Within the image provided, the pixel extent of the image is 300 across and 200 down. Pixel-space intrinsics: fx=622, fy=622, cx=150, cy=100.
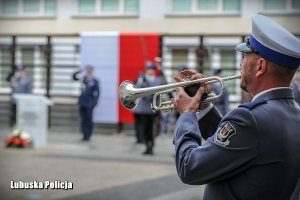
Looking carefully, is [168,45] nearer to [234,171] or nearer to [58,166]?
[58,166]

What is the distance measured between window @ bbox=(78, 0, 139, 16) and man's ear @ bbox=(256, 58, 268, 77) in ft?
68.5

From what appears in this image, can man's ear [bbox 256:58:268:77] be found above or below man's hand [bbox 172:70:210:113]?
above

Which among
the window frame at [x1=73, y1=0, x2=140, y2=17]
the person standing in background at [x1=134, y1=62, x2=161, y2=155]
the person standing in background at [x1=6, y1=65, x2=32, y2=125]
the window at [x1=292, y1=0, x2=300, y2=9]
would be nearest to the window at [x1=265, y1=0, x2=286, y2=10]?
the window at [x1=292, y1=0, x2=300, y2=9]

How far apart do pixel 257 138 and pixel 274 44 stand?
16.0 inches

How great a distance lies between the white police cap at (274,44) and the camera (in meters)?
2.56

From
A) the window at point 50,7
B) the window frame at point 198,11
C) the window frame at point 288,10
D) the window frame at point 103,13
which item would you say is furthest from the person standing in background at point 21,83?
the window frame at point 288,10

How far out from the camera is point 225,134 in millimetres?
2498

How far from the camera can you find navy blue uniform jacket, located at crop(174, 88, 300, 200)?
2.46 meters

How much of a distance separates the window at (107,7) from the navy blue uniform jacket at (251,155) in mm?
20965

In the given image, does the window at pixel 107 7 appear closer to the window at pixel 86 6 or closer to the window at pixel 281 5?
the window at pixel 86 6

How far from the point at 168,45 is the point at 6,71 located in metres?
6.06

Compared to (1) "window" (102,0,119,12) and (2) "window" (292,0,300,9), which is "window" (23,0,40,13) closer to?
(1) "window" (102,0,119,12)

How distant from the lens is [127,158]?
12516 mm

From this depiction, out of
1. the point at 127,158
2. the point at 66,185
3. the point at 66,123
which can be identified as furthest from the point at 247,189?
the point at 66,123
